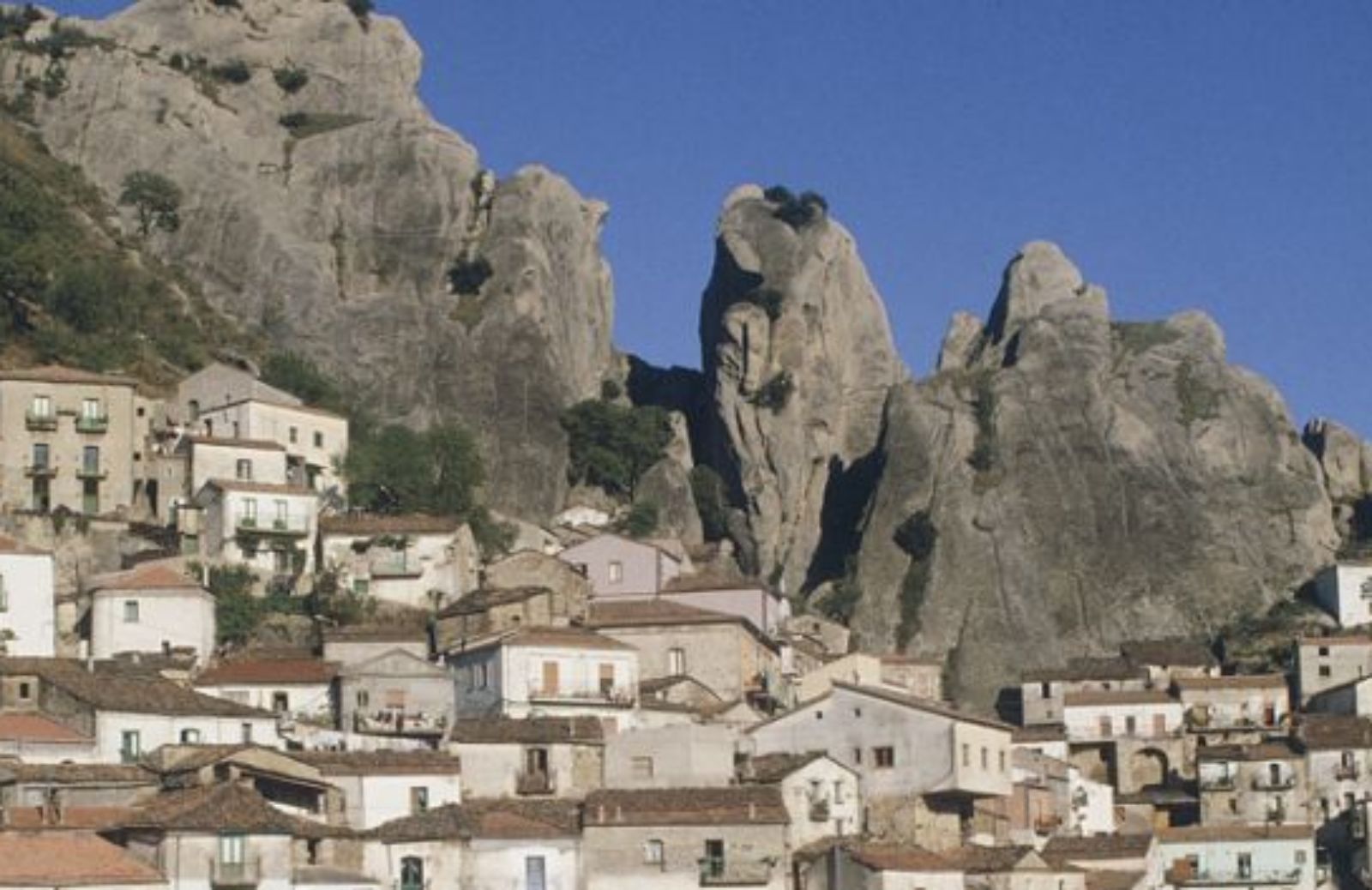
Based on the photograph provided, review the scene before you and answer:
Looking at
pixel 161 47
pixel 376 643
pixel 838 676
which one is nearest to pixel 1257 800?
pixel 838 676

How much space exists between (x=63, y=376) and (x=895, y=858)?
38.8 m

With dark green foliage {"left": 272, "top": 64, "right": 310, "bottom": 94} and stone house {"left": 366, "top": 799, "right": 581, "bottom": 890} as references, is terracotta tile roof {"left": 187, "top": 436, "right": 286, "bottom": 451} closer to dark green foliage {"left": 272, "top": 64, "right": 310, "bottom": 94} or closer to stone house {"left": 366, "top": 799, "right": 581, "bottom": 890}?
stone house {"left": 366, "top": 799, "right": 581, "bottom": 890}

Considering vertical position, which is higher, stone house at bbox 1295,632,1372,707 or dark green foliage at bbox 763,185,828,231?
Result: dark green foliage at bbox 763,185,828,231

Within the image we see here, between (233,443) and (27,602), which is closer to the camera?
(27,602)

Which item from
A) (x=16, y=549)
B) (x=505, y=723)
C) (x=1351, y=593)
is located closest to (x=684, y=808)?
(x=505, y=723)

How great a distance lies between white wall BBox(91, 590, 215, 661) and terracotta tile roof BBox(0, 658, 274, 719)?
6000mm

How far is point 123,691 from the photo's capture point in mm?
76188

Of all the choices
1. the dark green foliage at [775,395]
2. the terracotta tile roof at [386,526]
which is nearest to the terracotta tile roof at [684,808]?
the terracotta tile roof at [386,526]

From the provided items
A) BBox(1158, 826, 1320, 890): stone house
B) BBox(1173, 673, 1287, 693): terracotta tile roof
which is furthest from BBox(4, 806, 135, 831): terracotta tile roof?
BBox(1173, 673, 1287, 693): terracotta tile roof

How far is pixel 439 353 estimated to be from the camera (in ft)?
414

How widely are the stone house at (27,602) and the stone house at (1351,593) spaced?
60963 mm

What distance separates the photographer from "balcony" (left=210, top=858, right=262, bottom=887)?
63.7m

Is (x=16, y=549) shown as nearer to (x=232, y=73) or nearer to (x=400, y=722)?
(x=400, y=722)

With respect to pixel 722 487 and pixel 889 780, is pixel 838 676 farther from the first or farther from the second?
pixel 722 487
